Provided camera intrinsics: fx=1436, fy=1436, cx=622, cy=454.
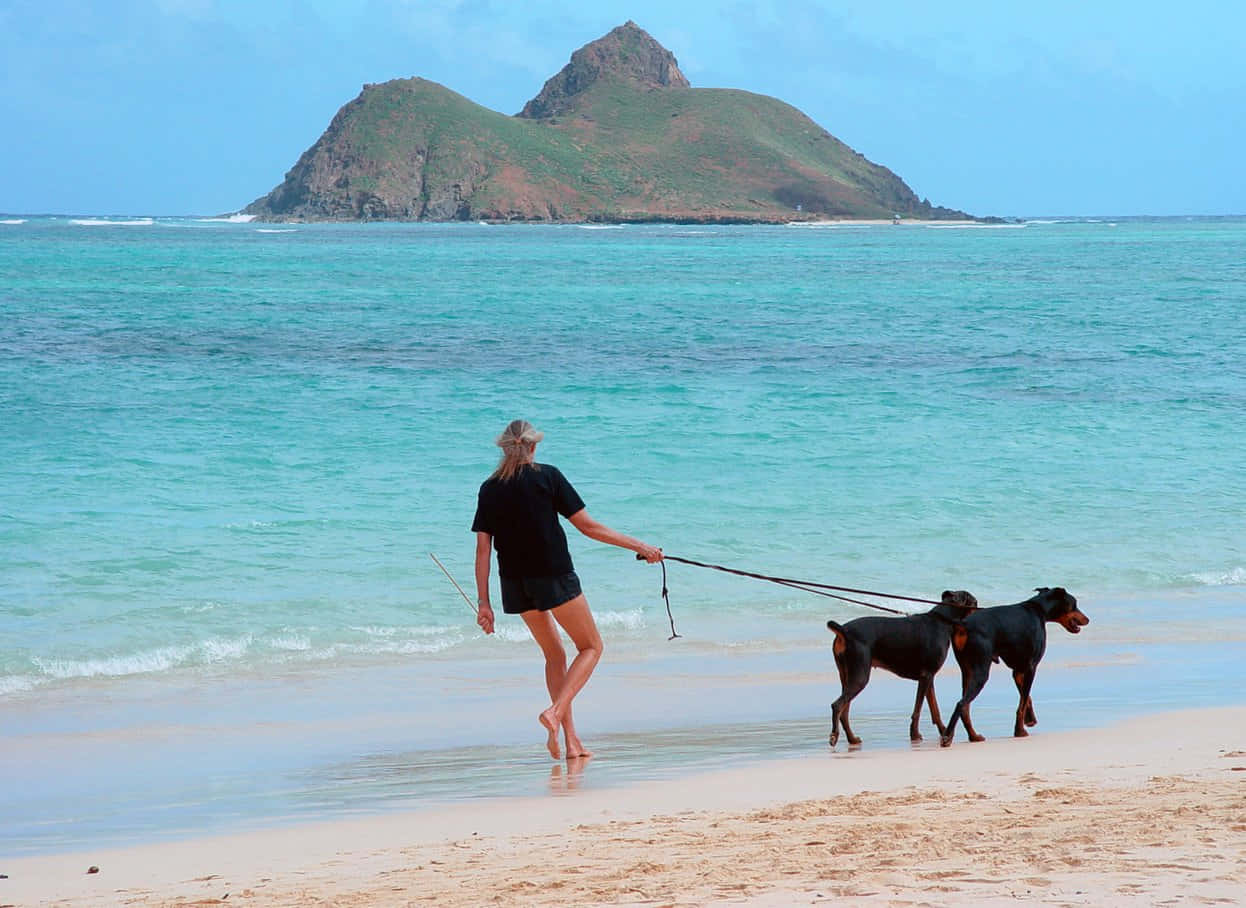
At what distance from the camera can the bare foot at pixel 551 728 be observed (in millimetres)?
6426

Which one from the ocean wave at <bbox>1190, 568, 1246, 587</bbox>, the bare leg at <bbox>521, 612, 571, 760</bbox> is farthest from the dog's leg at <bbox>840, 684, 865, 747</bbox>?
the ocean wave at <bbox>1190, 568, 1246, 587</bbox>

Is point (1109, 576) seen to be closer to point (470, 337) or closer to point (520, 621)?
point (520, 621)

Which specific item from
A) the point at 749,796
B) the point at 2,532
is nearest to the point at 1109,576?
the point at 749,796

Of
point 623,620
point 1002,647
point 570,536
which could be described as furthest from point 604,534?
point 570,536

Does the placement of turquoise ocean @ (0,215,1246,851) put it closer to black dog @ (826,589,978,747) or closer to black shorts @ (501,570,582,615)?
black dog @ (826,589,978,747)

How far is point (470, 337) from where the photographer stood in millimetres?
32594

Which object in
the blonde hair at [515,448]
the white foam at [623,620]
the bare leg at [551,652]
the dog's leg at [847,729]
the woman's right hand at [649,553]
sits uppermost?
the blonde hair at [515,448]

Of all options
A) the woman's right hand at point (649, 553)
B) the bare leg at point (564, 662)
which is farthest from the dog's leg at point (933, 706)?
the bare leg at point (564, 662)

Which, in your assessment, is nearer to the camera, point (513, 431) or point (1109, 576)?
point (513, 431)

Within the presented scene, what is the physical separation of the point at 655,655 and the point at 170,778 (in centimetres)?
353

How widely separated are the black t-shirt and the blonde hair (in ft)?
0.09

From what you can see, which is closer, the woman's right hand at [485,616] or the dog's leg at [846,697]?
the woman's right hand at [485,616]

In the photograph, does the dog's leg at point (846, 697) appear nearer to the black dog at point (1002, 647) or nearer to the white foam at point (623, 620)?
the black dog at point (1002, 647)

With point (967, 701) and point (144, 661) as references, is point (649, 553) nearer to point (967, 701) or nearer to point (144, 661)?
point (967, 701)
